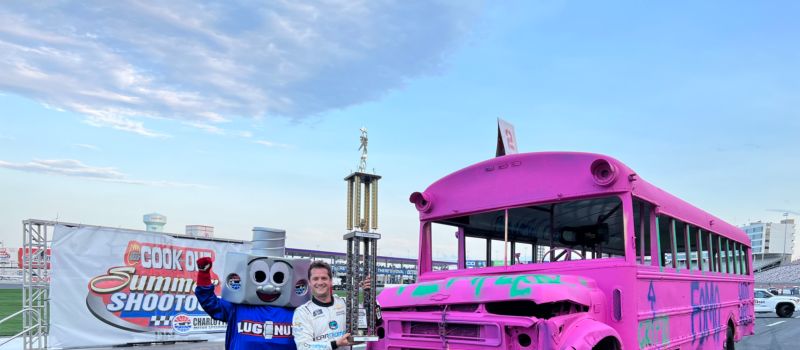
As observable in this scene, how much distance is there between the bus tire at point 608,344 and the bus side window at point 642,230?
855 mm

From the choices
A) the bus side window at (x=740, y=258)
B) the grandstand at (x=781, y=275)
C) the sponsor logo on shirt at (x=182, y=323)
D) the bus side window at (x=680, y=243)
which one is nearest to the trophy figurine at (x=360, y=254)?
the bus side window at (x=680, y=243)

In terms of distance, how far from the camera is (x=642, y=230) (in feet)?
21.0

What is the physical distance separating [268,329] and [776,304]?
30644 mm

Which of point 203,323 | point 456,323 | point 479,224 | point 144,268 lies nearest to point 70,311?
point 144,268

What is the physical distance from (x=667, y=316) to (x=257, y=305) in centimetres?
446

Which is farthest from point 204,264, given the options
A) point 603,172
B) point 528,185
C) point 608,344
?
point 603,172

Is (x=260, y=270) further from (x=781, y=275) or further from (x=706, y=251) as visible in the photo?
(x=781, y=275)

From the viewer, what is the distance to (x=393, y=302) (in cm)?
581

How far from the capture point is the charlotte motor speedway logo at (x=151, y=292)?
45.8 ft

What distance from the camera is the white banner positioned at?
526 inches

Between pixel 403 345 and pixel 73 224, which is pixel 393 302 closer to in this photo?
pixel 403 345

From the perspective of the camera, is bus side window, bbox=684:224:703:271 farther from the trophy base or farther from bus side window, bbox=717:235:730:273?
the trophy base

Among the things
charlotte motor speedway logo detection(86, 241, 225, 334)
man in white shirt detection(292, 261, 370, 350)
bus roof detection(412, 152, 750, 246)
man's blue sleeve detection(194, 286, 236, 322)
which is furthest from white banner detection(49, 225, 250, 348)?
man in white shirt detection(292, 261, 370, 350)

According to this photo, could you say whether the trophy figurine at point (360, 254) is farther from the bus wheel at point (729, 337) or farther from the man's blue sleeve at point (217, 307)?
the bus wheel at point (729, 337)
